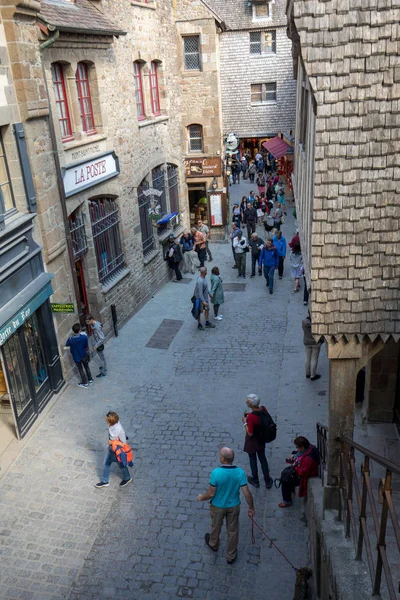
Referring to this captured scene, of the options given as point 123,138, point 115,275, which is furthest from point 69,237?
point 123,138

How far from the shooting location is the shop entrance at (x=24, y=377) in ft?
31.0

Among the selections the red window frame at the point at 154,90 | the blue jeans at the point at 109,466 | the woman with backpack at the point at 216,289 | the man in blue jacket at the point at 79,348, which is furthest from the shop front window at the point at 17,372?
the red window frame at the point at 154,90

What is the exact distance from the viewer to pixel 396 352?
798 cm

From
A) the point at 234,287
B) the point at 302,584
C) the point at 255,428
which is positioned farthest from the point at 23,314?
the point at 234,287

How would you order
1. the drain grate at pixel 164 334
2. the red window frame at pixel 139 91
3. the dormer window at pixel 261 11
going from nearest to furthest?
1. the drain grate at pixel 164 334
2. the red window frame at pixel 139 91
3. the dormer window at pixel 261 11

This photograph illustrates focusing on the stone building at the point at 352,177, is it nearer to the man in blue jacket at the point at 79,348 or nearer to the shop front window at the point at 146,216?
the man in blue jacket at the point at 79,348

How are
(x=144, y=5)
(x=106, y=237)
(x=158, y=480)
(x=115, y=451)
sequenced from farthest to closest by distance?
(x=144, y=5) → (x=106, y=237) → (x=158, y=480) → (x=115, y=451)

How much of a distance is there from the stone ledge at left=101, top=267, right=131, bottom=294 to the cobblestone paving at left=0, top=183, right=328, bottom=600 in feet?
4.20

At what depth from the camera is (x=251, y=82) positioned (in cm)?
2925

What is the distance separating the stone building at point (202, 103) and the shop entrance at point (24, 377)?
13153mm

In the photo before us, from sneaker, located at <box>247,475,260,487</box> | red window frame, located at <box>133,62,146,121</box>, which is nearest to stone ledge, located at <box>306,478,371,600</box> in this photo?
sneaker, located at <box>247,475,260,487</box>

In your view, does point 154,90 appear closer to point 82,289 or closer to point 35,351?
point 82,289

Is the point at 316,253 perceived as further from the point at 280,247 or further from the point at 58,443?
the point at 280,247

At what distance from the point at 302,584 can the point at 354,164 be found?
15.0 ft
